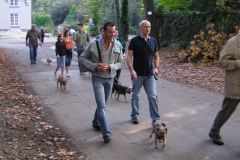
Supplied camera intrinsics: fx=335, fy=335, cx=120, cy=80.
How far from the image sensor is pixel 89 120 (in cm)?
779

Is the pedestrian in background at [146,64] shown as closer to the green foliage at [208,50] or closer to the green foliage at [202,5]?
the green foliage at [208,50]

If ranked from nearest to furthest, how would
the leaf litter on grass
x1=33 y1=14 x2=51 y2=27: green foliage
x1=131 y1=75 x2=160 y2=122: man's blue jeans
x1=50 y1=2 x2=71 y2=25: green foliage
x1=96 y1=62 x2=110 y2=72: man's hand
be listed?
the leaf litter on grass, x1=96 y1=62 x2=110 y2=72: man's hand, x1=131 y1=75 x2=160 y2=122: man's blue jeans, x1=33 y1=14 x2=51 y2=27: green foliage, x1=50 y1=2 x2=71 y2=25: green foliage

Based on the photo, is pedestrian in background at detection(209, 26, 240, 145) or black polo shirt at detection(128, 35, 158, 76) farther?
black polo shirt at detection(128, 35, 158, 76)

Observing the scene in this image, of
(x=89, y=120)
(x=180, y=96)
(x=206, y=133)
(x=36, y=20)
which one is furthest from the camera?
(x=36, y=20)

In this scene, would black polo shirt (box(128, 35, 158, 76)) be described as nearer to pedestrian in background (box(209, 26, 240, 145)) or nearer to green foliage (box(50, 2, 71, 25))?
pedestrian in background (box(209, 26, 240, 145))

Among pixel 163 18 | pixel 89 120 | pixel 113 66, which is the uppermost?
pixel 163 18

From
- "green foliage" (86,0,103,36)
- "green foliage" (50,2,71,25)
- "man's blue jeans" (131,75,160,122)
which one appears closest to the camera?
"man's blue jeans" (131,75,160,122)

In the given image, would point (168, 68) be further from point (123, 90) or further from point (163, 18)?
point (163, 18)

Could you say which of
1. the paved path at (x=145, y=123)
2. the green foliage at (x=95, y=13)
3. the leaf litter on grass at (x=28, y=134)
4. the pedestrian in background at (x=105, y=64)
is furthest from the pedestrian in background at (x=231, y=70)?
the green foliage at (x=95, y=13)

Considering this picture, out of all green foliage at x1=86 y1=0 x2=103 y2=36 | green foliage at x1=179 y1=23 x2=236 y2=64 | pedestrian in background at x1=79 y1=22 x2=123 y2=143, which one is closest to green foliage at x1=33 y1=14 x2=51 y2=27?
green foliage at x1=86 y1=0 x2=103 y2=36

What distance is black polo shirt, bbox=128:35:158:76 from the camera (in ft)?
22.1

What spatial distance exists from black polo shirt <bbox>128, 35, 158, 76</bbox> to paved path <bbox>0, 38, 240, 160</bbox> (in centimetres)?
124

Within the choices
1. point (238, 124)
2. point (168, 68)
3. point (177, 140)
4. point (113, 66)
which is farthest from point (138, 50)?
point (168, 68)

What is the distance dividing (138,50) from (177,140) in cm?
192
